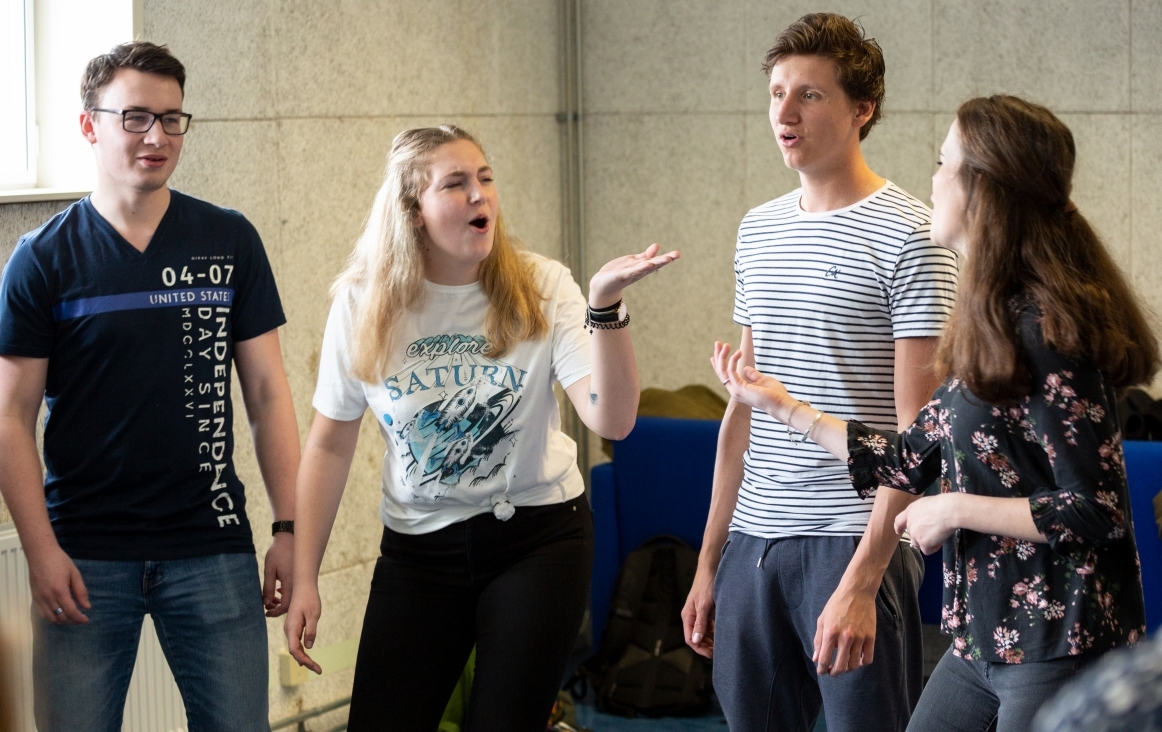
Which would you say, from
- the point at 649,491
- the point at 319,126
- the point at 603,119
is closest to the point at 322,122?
the point at 319,126

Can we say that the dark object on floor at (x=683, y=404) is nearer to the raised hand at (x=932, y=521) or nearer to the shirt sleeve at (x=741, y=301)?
the shirt sleeve at (x=741, y=301)

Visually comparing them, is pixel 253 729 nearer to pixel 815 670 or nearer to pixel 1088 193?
pixel 815 670

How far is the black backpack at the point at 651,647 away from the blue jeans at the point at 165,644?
6.09 ft

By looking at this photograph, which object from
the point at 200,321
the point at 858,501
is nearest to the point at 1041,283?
the point at 858,501

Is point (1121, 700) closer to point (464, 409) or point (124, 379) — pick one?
point (464, 409)

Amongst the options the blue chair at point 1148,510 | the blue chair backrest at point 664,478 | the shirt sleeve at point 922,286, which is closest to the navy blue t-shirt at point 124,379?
the shirt sleeve at point 922,286

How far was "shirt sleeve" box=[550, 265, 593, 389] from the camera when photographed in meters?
2.19

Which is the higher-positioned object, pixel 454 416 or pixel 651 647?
pixel 454 416

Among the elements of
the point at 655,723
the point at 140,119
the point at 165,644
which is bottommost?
the point at 655,723

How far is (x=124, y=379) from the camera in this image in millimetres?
2166

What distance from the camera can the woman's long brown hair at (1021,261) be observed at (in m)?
1.53

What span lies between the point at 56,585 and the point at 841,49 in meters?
1.57

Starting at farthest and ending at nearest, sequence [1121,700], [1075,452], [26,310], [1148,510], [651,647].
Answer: [651,647] → [1148,510] → [26,310] → [1075,452] → [1121,700]

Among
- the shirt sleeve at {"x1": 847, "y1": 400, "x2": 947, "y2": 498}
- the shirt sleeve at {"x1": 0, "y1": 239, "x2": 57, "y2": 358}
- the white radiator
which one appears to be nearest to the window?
the white radiator
